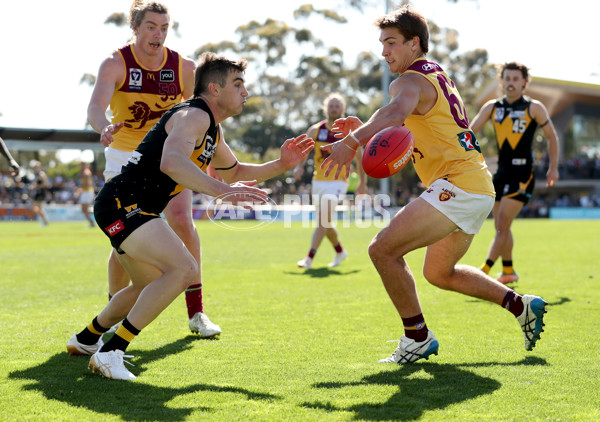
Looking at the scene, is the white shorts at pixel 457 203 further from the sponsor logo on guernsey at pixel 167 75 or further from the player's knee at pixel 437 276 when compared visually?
the sponsor logo on guernsey at pixel 167 75

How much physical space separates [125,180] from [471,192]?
226 centimetres

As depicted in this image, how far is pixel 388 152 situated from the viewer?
3969 millimetres

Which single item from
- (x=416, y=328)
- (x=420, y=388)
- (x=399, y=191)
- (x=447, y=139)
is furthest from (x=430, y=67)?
(x=399, y=191)

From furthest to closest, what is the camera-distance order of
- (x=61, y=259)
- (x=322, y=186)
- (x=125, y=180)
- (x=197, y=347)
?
1. (x=61, y=259)
2. (x=322, y=186)
3. (x=197, y=347)
4. (x=125, y=180)

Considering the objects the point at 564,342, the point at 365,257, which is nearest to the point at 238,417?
the point at 564,342

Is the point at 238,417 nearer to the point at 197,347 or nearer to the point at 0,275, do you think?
the point at 197,347

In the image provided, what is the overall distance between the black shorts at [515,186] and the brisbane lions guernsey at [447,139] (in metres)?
4.00

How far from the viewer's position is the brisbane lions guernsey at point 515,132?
820cm

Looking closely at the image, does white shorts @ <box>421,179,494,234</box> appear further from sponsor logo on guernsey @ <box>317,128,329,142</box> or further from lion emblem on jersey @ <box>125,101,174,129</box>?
sponsor logo on guernsey @ <box>317,128,329,142</box>

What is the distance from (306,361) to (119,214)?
155cm

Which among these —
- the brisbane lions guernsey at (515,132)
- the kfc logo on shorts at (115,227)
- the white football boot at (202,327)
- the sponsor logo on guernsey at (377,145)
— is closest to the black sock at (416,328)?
the sponsor logo on guernsey at (377,145)

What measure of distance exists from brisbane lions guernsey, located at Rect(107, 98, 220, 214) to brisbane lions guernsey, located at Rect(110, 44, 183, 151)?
136 centimetres

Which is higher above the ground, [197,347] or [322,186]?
[322,186]

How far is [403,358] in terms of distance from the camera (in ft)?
14.1
